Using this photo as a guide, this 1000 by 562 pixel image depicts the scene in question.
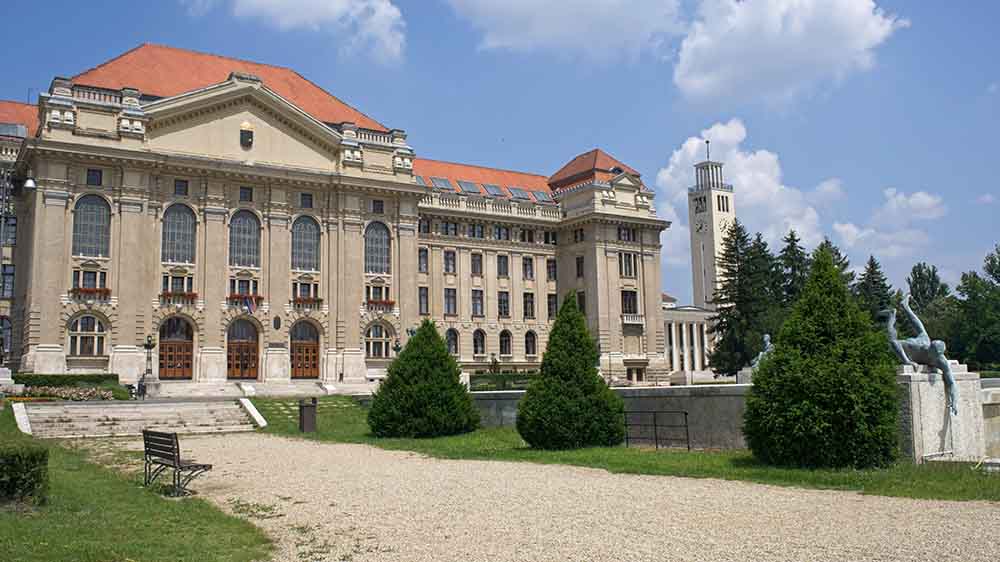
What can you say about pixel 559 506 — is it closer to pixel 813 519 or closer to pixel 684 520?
pixel 684 520

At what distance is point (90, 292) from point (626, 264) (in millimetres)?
39972

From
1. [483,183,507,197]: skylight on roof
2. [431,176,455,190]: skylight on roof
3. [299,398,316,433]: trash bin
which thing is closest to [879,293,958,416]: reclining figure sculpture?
[299,398,316,433]: trash bin

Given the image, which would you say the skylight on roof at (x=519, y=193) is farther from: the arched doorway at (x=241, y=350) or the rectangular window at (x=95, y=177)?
the rectangular window at (x=95, y=177)

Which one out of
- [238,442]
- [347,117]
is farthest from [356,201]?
[238,442]

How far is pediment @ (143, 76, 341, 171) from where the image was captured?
51.8m

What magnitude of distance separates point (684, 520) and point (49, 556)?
7419mm

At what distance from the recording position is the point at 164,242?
169 ft

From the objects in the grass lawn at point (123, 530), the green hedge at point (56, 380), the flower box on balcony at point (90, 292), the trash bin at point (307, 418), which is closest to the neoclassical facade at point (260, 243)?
the flower box on balcony at point (90, 292)

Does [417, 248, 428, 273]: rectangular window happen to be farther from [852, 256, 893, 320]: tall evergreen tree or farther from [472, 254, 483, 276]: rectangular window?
[852, 256, 893, 320]: tall evergreen tree

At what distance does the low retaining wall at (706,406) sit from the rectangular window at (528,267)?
45887 mm

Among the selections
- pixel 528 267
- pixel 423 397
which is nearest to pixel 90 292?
pixel 423 397

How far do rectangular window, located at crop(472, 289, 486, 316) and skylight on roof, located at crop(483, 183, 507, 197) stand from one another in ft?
30.2

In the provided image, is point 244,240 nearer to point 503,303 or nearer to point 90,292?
point 90,292

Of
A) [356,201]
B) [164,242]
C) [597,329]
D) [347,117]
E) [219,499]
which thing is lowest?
[219,499]
